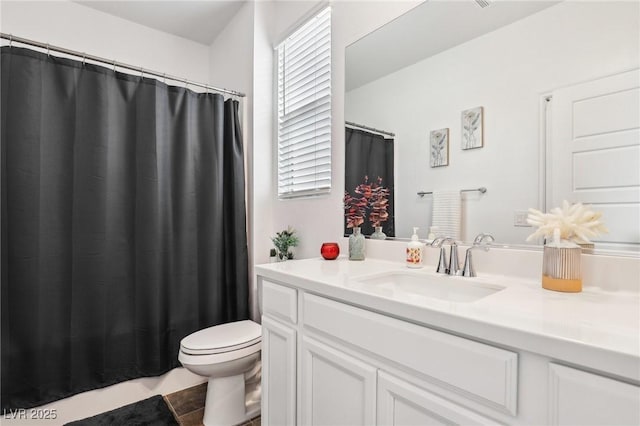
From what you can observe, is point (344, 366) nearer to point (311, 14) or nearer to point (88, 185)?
point (88, 185)

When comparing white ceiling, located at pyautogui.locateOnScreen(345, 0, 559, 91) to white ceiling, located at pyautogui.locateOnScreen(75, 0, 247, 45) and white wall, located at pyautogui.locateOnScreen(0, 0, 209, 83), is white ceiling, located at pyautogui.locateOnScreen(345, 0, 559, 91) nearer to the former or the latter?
white ceiling, located at pyautogui.locateOnScreen(75, 0, 247, 45)

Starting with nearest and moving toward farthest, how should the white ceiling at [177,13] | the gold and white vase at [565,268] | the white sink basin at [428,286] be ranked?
the gold and white vase at [565,268], the white sink basin at [428,286], the white ceiling at [177,13]

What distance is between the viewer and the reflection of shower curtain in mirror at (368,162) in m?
1.52

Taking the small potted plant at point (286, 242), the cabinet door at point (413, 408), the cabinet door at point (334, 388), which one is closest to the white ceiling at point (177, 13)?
the small potted plant at point (286, 242)

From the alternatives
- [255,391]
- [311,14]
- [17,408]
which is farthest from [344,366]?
[311,14]

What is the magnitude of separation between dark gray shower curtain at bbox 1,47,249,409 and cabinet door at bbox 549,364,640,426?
1797mm

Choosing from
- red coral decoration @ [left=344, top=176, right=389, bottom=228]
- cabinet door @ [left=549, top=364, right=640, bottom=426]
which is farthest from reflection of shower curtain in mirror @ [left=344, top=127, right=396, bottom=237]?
cabinet door @ [left=549, top=364, right=640, bottom=426]

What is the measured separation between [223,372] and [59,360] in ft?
2.80

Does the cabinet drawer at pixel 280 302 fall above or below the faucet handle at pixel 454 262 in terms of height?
below

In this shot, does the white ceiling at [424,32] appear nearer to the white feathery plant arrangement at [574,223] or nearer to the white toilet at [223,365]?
the white feathery plant arrangement at [574,223]

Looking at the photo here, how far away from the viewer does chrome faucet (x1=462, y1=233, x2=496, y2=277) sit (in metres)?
1.13

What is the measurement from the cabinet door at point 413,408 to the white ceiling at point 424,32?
1.22 metres

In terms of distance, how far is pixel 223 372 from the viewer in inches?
63.6

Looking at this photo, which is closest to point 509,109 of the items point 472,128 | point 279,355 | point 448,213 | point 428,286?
point 472,128
